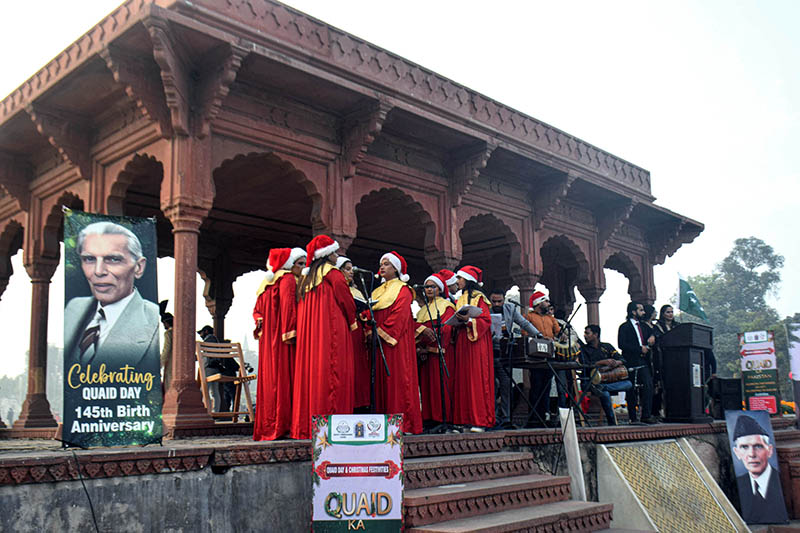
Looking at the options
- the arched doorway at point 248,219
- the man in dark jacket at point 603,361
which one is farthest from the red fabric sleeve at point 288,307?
the man in dark jacket at point 603,361

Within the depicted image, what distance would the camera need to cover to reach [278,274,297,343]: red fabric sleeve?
6855 mm

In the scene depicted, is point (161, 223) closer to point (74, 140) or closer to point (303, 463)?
point (74, 140)

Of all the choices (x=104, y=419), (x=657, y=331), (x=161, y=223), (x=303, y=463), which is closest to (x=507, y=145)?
(x=657, y=331)

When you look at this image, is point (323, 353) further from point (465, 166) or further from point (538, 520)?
point (465, 166)

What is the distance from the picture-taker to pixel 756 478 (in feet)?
31.0

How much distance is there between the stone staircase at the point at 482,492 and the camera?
519 centimetres

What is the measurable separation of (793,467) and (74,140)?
10.5 m

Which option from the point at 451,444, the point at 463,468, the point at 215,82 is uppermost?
the point at 215,82

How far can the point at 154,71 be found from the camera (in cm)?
859

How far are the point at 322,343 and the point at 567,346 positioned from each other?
436cm

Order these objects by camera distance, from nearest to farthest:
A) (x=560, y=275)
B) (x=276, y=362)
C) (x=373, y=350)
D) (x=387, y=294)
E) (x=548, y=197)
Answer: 1. (x=276, y=362)
2. (x=373, y=350)
3. (x=387, y=294)
4. (x=548, y=197)
5. (x=560, y=275)

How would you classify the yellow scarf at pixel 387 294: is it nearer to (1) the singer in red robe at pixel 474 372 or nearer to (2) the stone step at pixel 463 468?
(1) the singer in red robe at pixel 474 372

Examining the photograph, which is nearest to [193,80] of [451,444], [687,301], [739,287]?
[451,444]

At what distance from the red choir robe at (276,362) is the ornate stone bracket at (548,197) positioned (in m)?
7.22
